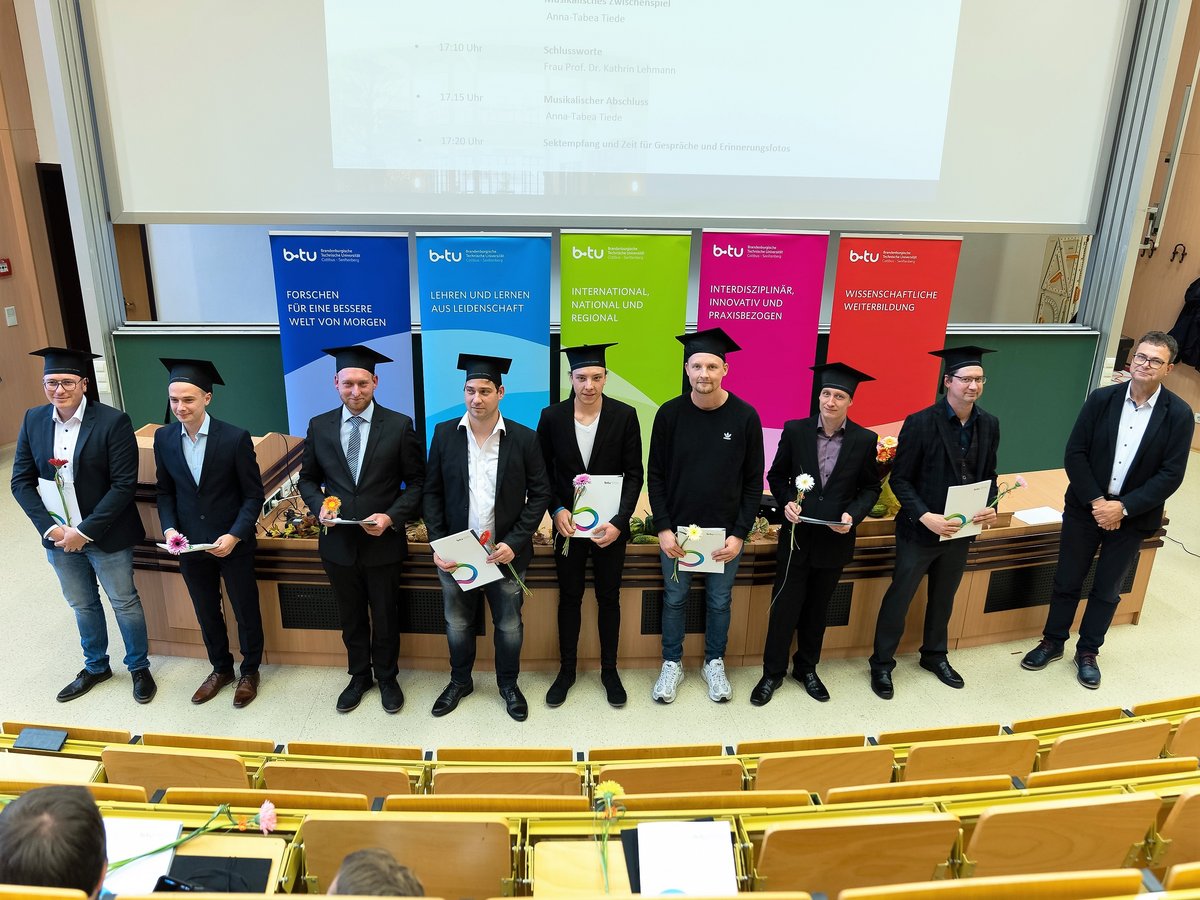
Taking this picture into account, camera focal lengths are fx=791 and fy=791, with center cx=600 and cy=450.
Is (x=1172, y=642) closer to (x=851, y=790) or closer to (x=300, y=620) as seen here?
(x=851, y=790)

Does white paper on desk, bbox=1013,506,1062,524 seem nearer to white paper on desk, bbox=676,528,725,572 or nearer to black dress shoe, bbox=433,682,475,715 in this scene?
white paper on desk, bbox=676,528,725,572

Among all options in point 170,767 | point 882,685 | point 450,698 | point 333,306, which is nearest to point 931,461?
point 882,685

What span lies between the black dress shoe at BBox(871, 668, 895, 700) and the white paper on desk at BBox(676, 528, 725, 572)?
109 centimetres

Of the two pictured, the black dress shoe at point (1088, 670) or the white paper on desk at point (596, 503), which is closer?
the white paper on desk at point (596, 503)

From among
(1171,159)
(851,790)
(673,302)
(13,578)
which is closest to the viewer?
(851,790)

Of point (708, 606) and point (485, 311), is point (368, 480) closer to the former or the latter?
point (708, 606)

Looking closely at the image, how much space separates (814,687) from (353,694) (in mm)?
2300

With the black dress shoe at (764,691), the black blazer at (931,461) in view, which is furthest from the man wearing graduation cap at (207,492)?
the black blazer at (931,461)

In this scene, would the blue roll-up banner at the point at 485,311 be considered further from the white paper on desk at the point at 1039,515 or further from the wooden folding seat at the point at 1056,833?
the wooden folding seat at the point at 1056,833

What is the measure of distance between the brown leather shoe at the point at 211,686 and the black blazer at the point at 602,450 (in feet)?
6.33

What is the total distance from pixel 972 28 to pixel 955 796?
199 inches

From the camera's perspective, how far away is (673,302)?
5.46m

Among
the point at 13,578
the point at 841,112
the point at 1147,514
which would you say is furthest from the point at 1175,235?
the point at 13,578

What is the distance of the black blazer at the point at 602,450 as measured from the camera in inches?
142
